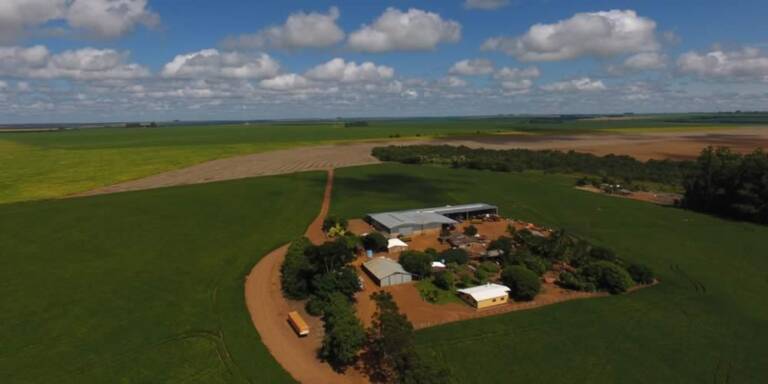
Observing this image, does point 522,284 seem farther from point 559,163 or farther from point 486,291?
point 559,163

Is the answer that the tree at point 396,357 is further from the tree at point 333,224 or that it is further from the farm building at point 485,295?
the tree at point 333,224

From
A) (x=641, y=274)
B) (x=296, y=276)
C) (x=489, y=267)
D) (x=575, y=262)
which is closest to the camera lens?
(x=296, y=276)

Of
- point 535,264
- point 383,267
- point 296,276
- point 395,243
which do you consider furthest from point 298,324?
point 535,264

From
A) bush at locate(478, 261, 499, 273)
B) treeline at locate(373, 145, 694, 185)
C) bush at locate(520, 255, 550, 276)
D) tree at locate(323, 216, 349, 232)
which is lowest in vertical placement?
bush at locate(478, 261, 499, 273)

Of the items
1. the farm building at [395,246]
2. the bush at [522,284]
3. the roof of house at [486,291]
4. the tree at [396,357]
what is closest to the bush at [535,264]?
the bush at [522,284]

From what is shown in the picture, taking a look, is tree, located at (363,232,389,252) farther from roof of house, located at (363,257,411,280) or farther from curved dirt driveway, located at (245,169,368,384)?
curved dirt driveway, located at (245,169,368,384)

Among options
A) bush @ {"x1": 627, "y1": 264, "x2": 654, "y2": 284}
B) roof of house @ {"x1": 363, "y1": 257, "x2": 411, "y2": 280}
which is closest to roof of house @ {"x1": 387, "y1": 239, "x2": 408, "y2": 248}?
roof of house @ {"x1": 363, "y1": 257, "x2": 411, "y2": 280}

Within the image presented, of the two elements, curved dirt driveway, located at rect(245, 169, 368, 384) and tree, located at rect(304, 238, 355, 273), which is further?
tree, located at rect(304, 238, 355, 273)

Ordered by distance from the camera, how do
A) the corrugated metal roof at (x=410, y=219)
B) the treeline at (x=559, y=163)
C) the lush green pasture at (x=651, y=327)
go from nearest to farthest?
the lush green pasture at (x=651, y=327) < the corrugated metal roof at (x=410, y=219) < the treeline at (x=559, y=163)
